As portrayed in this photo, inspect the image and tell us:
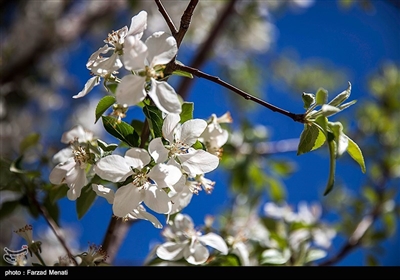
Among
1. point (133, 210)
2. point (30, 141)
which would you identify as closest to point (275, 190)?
point (30, 141)

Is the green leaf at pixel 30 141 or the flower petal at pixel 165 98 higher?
the flower petal at pixel 165 98

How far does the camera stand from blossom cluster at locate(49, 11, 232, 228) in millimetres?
599

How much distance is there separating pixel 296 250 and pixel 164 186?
0.75m

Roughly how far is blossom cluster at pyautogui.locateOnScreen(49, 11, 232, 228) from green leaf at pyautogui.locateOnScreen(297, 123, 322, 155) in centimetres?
14

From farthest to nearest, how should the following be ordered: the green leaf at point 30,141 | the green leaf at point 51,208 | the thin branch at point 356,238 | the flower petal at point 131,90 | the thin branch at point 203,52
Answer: the thin branch at point 203,52
the thin branch at point 356,238
the green leaf at point 30,141
the green leaf at point 51,208
the flower petal at point 131,90

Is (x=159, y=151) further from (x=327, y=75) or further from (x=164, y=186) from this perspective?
(x=327, y=75)

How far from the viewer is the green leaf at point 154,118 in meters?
0.67

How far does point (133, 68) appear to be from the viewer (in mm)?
592

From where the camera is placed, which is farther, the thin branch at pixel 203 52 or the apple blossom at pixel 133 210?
the thin branch at pixel 203 52

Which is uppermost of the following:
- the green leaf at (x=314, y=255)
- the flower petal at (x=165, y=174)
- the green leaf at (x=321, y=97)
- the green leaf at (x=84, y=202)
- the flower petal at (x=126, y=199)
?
the green leaf at (x=321, y=97)

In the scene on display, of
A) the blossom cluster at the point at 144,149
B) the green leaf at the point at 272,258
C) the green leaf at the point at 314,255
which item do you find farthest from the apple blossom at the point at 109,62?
the green leaf at the point at 314,255

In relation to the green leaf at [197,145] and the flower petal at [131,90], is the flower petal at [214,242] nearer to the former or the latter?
the green leaf at [197,145]

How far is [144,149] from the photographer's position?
0.68 metres

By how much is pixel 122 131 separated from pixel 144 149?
0.05 m
